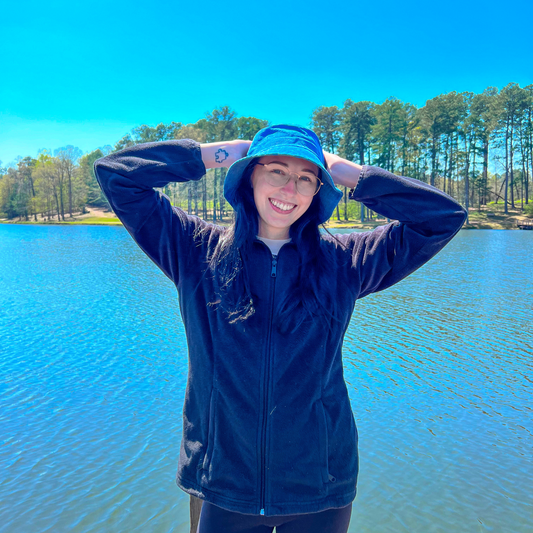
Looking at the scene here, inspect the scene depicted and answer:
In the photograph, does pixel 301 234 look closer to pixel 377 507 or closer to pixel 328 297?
pixel 328 297

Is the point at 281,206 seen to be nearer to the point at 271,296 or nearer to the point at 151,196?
the point at 271,296

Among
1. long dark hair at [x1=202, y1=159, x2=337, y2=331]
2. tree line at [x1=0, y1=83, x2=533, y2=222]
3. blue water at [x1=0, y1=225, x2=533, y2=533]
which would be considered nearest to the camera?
long dark hair at [x1=202, y1=159, x2=337, y2=331]

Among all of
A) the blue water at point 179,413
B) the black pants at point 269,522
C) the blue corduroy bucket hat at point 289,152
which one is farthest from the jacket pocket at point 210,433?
the blue water at point 179,413

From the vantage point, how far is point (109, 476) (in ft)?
14.8

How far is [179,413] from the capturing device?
19.1ft

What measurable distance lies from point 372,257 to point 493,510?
3404 mm

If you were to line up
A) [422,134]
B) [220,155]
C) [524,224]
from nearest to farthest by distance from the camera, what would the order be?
[220,155] → [524,224] → [422,134]

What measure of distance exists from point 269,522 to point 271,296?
2.78 feet

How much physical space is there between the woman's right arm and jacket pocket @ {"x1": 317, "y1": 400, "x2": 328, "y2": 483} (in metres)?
0.83

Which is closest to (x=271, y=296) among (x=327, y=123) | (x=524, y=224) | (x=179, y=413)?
(x=179, y=413)

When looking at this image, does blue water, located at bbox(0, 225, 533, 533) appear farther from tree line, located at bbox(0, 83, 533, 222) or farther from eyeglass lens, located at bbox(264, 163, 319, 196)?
tree line, located at bbox(0, 83, 533, 222)

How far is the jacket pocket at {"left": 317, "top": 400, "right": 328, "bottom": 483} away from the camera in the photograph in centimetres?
179

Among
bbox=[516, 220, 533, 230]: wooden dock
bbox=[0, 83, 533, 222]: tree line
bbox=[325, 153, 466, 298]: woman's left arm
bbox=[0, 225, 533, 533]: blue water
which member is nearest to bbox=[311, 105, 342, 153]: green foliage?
bbox=[0, 83, 533, 222]: tree line

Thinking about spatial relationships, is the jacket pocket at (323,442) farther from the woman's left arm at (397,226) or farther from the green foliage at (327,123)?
the green foliage at (327,123)
